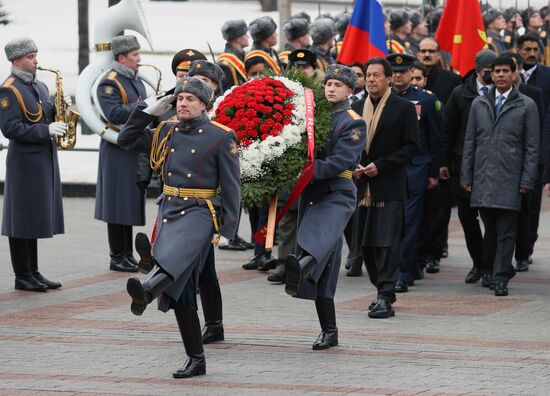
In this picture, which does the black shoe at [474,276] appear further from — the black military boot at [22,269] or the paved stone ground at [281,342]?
the black military boot at [22,269]

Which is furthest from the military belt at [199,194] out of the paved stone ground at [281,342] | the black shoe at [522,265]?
the black shoe at [522,265]

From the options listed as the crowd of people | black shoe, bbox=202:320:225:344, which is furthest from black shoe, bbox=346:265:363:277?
black shoe, bbox=202:320:225:344

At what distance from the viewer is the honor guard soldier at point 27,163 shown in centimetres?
1203

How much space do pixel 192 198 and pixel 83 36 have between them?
59.5 feet

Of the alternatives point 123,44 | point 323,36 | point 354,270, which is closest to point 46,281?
point 123,44

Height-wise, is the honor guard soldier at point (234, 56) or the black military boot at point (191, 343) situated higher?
the honor guard soldier at point (234, 56)

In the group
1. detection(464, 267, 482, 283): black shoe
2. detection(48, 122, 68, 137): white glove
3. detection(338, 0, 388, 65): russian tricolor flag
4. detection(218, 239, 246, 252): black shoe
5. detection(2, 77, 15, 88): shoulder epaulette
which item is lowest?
detection(218, 239, 246, 252): black shoe

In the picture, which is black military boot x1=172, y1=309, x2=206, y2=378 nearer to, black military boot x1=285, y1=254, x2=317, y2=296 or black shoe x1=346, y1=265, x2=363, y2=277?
black military boot x1=285, y1=254, x2=317, y2=296

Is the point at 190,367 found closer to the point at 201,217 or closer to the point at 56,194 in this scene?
the point at 201,217

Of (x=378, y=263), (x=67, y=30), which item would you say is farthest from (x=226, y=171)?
(x=67, y=30)

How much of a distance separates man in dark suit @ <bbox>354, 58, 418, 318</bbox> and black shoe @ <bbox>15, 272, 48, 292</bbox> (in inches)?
111

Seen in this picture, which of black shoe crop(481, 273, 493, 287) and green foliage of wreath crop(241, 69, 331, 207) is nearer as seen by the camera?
green foliage of wreath crop(241, 69, 331, 207)

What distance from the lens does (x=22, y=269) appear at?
40.1 feet

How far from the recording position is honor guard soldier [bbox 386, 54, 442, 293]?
12258 mm
